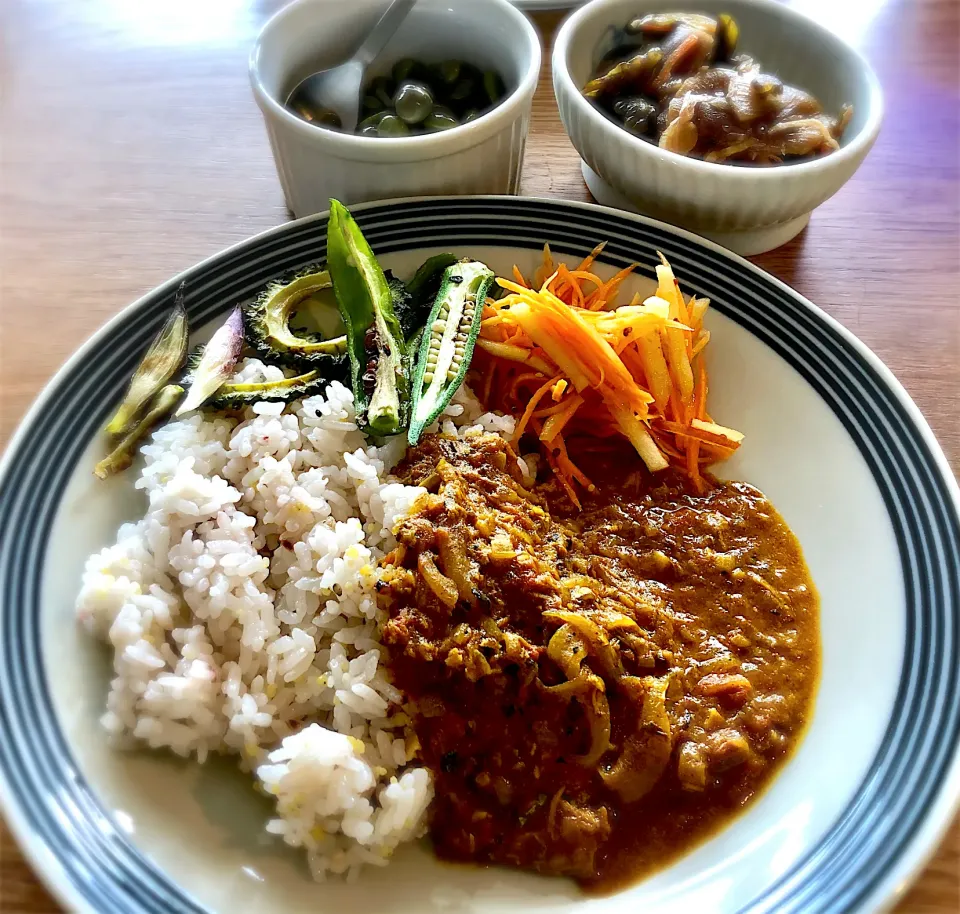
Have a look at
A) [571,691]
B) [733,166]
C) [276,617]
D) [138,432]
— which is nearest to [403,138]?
[733,166]

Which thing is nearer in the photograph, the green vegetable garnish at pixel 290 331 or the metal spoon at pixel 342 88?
the green vegetable garnish at pixel 290 331

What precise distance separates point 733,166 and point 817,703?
4.20 ft

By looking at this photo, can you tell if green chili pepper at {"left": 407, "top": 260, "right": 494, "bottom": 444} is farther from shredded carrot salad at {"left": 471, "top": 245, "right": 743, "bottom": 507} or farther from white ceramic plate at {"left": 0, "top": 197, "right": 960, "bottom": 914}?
white ceramic plate at {"left": 0, "top": 197, "right": 960, "bottom": 914}

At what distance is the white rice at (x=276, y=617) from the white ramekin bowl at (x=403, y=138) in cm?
57

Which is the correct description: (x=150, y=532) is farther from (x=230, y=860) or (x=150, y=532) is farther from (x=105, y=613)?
(x=230, y=860)

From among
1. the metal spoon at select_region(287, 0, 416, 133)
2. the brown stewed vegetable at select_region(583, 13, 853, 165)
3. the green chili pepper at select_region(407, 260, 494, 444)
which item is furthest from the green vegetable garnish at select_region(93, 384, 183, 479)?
the brown stewed vegetable at select_region(583, 13, 853, 165)

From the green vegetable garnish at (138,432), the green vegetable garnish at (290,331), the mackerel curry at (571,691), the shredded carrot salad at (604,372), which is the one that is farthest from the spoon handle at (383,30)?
the mackerel curry at (571,691)

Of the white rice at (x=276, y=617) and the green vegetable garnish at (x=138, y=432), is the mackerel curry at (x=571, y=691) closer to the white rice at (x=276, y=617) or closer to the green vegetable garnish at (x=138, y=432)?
the white rice at (x=276, y=617)

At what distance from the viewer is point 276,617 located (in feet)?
5.23

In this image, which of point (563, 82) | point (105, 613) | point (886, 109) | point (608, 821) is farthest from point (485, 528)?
point (886, 109)

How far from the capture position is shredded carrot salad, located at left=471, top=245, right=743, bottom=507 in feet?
6.06

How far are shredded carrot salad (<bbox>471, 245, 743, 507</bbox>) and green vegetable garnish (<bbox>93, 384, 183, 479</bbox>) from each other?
2.39 ft

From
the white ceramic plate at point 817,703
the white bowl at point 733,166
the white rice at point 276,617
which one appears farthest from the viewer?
the white bowl at point 733,166

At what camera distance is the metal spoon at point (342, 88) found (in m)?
2.10
